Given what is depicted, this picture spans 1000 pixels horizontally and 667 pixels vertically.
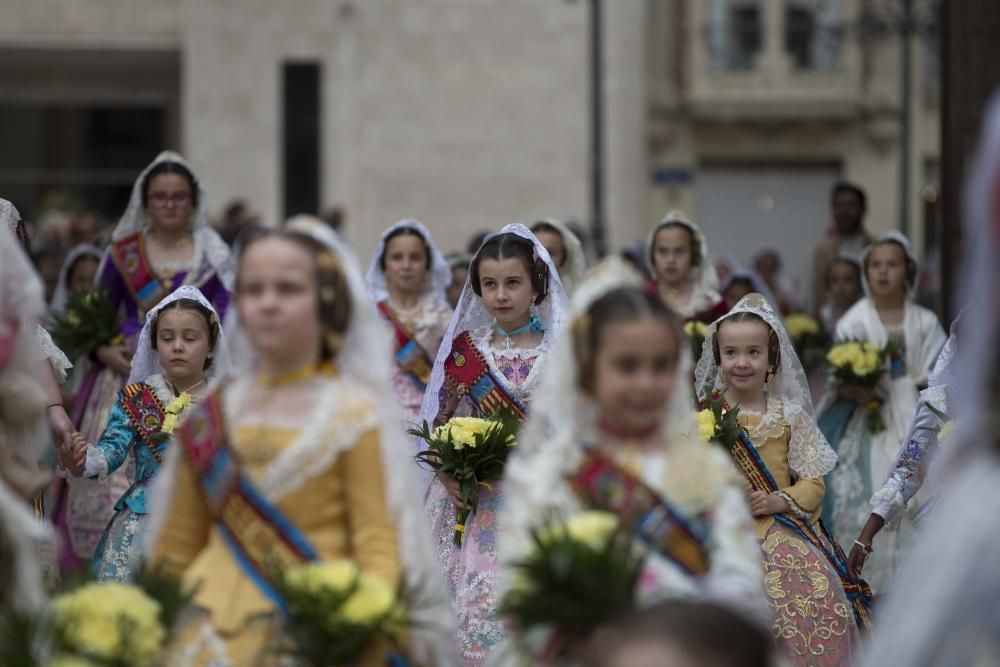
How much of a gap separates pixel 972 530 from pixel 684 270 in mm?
7587

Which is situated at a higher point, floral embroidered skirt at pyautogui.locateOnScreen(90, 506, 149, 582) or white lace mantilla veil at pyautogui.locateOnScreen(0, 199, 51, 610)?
white lace mantilla veil at pyautogui.locateOnScreen(0, 199, 51, 610)

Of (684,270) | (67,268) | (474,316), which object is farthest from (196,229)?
(684,270)

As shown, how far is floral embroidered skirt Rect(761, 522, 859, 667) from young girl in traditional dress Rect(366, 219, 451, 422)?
3.18m

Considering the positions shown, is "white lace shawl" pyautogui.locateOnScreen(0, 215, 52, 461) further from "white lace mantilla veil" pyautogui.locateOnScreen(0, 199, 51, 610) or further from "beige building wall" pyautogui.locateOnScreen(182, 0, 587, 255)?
"beige building wall" pyautogui.locateOnScreen(182, 0, 587, 255)

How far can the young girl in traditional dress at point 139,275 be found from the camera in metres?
10.5

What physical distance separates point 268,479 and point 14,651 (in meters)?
0.91

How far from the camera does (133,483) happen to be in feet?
28.2

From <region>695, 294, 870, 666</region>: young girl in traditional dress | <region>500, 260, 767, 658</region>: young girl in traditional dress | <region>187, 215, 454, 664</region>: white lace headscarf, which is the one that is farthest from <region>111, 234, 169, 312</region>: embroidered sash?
<region>500, 260, 767, 658</region>: young girl in traditional dress

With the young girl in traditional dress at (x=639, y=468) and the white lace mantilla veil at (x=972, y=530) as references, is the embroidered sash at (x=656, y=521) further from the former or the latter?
the white lace mantilla veil at (x=972, y=530)

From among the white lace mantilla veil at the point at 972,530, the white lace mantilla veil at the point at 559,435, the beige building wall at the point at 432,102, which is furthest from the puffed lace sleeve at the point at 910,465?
the beige building wall at the point at 432,102

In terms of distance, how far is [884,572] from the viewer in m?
10.6

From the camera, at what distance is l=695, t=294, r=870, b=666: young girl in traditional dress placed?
25.0 feet

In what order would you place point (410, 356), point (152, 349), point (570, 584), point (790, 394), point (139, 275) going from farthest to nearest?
point (410, 356) → point (139, 275) → point (152, 349) → point (790, 394) → point (570, 584)

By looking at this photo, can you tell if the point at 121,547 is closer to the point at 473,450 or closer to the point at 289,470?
the point at 473,450
